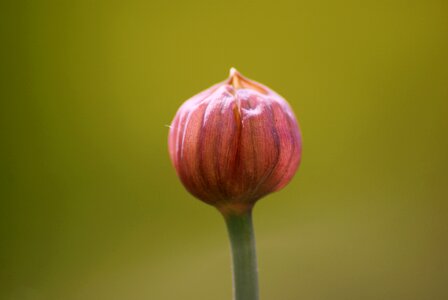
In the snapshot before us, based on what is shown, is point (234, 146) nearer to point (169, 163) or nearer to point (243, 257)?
point (243, 257)

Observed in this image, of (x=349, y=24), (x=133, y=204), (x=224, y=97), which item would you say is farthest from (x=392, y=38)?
(x=224, y=97)

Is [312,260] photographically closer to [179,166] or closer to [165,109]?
[165,109]

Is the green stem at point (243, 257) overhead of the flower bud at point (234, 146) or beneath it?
beneath

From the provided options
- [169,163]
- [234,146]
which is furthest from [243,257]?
[169,163]

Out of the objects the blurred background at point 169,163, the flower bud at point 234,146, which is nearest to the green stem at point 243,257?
the flower bud at point 234,146

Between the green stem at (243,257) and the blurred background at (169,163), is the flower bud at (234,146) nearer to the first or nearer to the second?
the green stem at (243,257)

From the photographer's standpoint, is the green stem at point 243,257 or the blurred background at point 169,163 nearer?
the green stem at point 243,257

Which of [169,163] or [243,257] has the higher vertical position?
[169,163]
